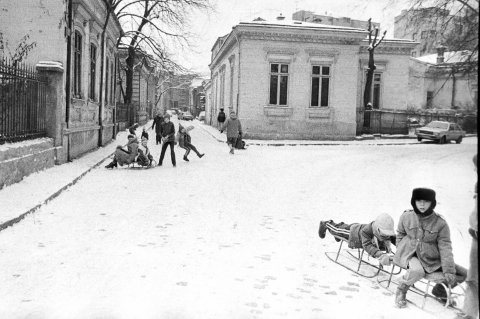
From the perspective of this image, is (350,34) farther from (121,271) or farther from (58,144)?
(121,271)

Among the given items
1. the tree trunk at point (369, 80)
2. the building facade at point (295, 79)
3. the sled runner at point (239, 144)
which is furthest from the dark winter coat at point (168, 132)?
the tree trunk at point (369, 80)

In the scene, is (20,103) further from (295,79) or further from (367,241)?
(295,79)

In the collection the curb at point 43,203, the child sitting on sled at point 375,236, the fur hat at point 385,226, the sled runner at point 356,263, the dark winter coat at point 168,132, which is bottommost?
the sled runner at point 356,263

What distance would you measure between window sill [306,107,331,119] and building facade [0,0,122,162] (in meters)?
13.8

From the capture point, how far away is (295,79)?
1121 inches

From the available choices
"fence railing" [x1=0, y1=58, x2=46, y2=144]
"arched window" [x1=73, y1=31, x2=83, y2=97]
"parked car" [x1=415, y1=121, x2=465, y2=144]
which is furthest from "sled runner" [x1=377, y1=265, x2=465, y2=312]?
"parked car" [x1=415, y1=121, x2=465, y2=144]

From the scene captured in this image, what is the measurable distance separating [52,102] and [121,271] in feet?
29.9

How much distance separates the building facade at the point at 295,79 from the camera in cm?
2805

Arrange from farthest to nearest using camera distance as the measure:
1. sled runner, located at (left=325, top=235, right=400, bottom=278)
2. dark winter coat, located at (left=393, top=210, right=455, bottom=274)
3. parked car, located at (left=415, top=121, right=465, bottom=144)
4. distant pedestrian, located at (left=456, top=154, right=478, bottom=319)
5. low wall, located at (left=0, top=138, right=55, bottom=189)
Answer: parked car, located at (left=415, top=121, right=465, bottom=144) → low wall, located at (left=0, top=138, right=55, bottom=189) → sled runner, located at (left=325, top=235, right=400, bottom=278) → dark winter coat, located at (left=393, top=210, right=455, bottom=274) → distant pedestrian, located at (left=456, top=154, right=478, bottom=319)

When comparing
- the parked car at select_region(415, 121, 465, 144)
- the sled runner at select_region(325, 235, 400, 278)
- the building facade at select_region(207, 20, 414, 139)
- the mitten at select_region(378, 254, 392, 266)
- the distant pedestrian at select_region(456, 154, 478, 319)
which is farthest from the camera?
the parked car at select_region(415, 121, 465, 144)

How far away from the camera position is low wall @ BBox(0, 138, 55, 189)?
9.57 meters

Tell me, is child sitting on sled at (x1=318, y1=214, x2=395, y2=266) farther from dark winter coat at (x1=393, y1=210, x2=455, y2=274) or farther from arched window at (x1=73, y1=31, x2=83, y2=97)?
arched window at (x1=73, y1=31, x2=83, y2=97)

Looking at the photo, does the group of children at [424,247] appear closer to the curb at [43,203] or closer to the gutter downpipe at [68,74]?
the curb at [43,203]

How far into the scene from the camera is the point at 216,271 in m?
5.28
